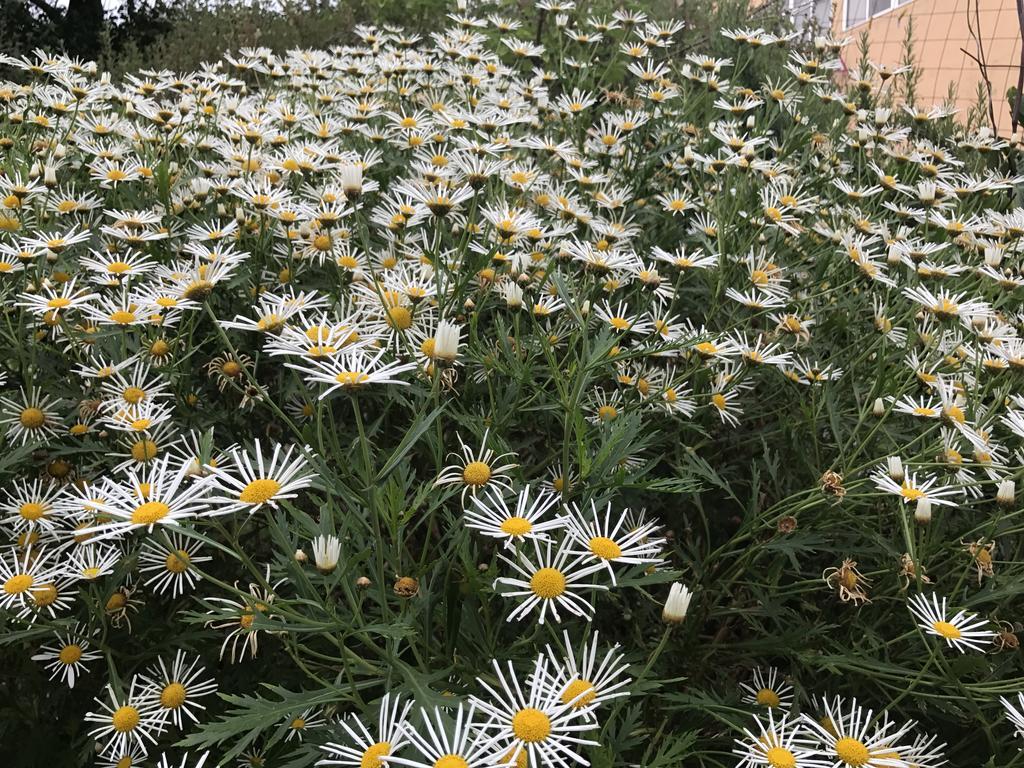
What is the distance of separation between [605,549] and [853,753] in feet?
1.47

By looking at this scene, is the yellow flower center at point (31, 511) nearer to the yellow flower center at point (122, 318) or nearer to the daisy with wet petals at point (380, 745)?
the yellow flower center at point (122, 318)

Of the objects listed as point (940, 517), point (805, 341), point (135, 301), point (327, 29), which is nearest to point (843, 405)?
point (805, 341)

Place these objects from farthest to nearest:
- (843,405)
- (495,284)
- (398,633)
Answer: (843,405), (495,284), (398,633)

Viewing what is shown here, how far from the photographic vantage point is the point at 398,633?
1.13 meters

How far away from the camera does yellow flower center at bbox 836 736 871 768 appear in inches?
47.0

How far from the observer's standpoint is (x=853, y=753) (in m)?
1.20

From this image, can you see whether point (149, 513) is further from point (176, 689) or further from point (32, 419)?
point (32, 419)

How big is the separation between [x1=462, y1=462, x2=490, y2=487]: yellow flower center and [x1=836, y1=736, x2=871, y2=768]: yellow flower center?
2.20ft

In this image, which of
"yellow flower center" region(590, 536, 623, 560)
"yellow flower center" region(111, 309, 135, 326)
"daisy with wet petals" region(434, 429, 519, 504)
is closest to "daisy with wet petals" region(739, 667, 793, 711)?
"yellow flower center" region(590, 536, 623, 560)

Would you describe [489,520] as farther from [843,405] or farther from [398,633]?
[843,405]

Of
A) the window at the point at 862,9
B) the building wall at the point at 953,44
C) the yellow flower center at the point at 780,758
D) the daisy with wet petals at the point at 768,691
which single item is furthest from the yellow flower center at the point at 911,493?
the window at the point at 862,9

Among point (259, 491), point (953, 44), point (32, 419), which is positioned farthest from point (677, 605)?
point (953, 44)

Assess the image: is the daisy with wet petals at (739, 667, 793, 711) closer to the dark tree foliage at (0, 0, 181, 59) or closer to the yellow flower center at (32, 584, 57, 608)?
the yellow flower center at (32, 584, 57, 608)

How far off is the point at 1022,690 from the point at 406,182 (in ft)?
5.75
